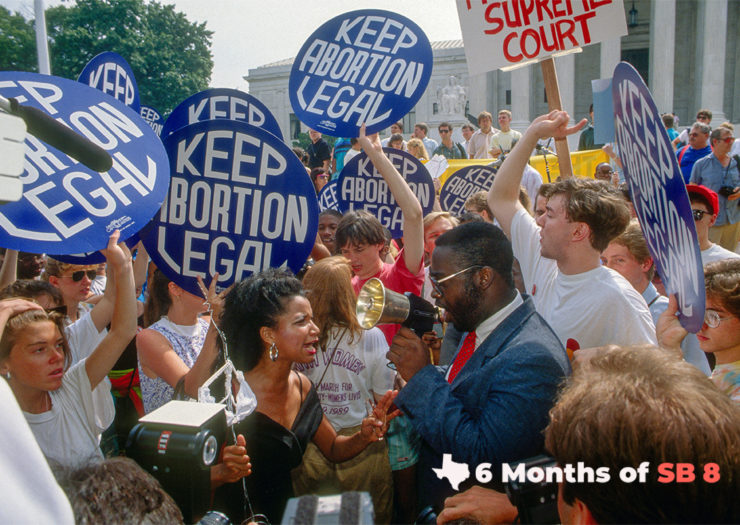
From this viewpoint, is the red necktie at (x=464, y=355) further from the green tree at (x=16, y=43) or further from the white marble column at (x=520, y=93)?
the green tree at (x=16, y=43)

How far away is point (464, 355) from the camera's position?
2.37m

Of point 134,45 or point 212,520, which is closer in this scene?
point 212,520

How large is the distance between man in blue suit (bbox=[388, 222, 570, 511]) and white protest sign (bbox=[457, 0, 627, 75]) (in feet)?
4.82

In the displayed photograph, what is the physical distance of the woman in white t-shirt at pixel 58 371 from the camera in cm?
230

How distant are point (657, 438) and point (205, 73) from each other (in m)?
53.8

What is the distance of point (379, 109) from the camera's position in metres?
4.07

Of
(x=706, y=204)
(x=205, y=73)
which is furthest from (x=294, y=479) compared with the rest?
(x=205, y=73)

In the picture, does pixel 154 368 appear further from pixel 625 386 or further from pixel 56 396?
pixel 625 386

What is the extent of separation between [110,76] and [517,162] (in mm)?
3660

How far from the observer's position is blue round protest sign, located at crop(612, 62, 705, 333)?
75.7 inches

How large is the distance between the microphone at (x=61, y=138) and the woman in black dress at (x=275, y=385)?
4.30 ft

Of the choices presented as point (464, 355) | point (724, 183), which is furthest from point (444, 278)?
point (724, 183)

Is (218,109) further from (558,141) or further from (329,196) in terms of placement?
(329,196)

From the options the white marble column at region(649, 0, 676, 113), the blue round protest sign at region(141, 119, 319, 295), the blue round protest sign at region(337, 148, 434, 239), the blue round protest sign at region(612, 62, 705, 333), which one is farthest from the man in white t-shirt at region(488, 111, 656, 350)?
the white marble column at region(649, 0, 676, 113)
